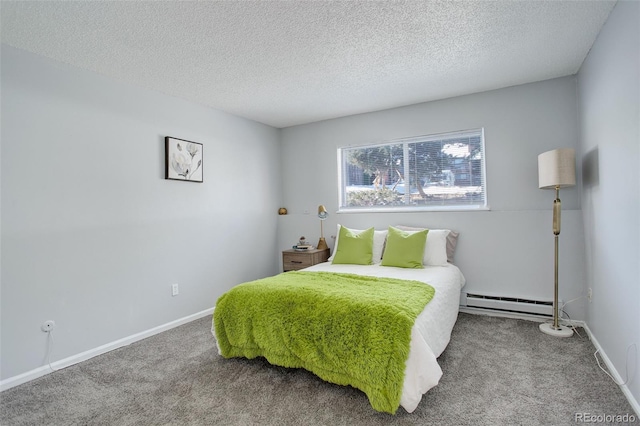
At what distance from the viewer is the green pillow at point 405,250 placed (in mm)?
3230

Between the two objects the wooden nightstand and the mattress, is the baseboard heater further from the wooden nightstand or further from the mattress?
the wooden nightstand

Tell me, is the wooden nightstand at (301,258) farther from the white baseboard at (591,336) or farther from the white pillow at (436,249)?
the white baseboard at (591,336)

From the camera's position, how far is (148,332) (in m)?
3.07

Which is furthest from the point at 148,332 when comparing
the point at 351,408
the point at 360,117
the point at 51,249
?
the point at 360,117

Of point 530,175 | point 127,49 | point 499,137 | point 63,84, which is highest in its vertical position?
point 127,49

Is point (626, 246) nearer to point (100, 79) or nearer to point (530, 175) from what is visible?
point (530, 175)

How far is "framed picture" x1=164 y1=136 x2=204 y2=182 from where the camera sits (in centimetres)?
328

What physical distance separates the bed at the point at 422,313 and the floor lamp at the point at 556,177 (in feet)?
2.62

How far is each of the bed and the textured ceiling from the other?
1670 millimetres

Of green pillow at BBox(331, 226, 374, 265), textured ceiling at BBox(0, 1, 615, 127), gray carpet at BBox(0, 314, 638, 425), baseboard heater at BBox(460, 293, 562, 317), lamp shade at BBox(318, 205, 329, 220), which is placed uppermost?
textured ceiling at BBox(0, 1, 615, 127)

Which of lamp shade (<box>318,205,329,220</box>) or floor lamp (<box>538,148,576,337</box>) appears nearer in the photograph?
floor lamp (<box>538,148,576,337</box>)

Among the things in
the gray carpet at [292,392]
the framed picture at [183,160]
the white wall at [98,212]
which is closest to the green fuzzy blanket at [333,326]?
the gray carpet at [292,392]

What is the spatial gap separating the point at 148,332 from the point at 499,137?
404cm

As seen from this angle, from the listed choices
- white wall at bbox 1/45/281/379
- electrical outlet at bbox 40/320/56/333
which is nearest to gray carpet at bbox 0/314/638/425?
electrical outlet at bbox 40/320/56/333
